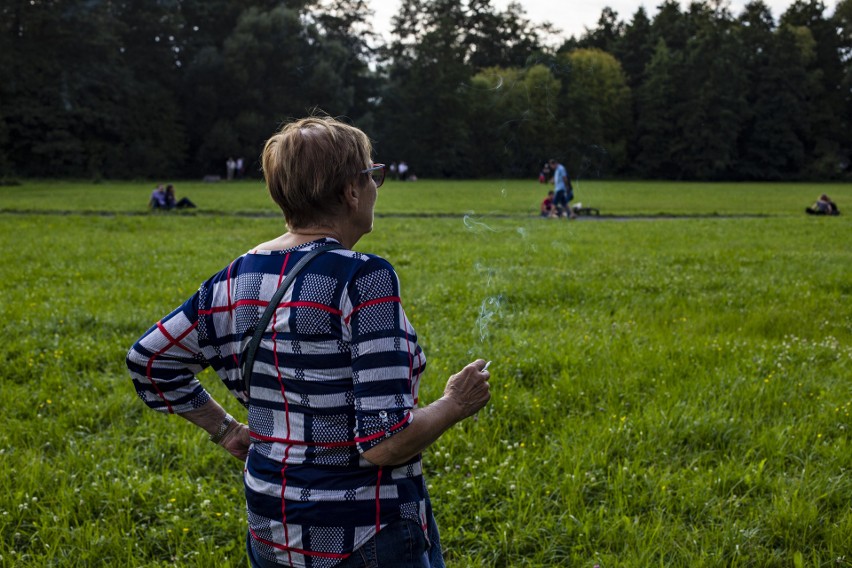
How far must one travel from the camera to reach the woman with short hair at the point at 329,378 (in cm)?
180

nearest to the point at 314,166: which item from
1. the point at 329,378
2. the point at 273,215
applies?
the point at 329,378

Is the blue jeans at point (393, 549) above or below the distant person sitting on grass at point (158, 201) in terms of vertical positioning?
below

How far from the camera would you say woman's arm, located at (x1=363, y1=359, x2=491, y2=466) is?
1.82m

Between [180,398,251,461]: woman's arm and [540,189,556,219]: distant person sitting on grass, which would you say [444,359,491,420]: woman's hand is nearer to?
[180,398,251,461]: woman's arm

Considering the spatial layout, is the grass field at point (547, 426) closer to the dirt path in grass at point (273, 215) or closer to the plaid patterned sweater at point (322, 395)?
the plaid patterned sweater at point (322, 395)

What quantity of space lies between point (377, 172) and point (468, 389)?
638mm

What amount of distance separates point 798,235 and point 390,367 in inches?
639

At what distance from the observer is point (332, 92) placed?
5372 centimetres

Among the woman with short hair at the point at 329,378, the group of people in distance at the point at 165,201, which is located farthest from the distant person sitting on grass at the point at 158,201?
the woman with short hair at the point at 329,378

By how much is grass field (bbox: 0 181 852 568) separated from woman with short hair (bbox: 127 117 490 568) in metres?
1.46

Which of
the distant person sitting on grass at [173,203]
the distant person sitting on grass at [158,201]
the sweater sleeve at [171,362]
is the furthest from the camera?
the distant person sitting on grass at [173,203]

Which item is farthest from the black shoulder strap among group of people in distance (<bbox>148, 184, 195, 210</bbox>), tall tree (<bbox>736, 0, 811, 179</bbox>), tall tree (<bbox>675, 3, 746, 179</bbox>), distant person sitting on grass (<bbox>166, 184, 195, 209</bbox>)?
tall tree (<bbox>736, 0, 811, 179</bbox>)

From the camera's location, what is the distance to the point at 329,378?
1872 millimetres

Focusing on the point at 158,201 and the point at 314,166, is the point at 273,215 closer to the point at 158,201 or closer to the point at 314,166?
the point at 158,201
